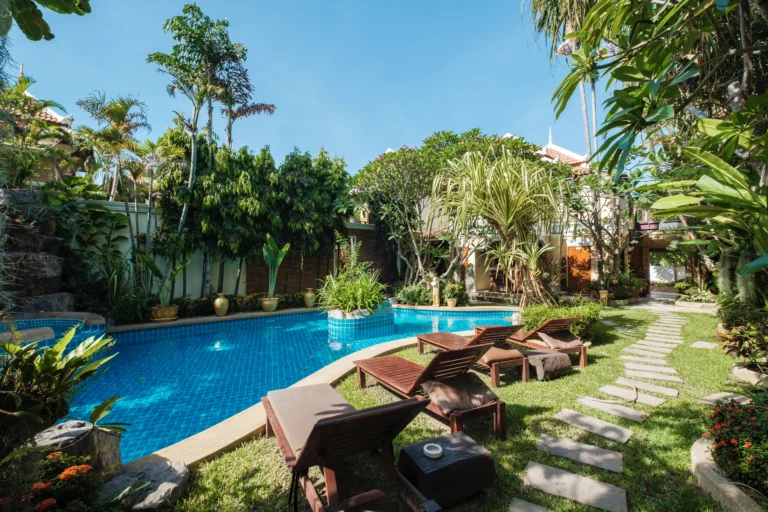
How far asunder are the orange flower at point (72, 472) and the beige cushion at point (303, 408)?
53.3 inches

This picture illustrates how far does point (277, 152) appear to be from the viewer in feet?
49.0

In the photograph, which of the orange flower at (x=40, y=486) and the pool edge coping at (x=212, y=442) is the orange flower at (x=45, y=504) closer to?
the orange flower at (x=40, y=486)

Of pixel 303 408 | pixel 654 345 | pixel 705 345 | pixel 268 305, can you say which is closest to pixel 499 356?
pixel 303 408

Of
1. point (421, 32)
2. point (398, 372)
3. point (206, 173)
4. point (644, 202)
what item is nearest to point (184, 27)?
point (206, 173)

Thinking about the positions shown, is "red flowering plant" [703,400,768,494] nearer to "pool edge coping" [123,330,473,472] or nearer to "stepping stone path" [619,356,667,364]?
"stepping stone path" [619,356,667,364]

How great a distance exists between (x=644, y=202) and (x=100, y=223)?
63.9 ft

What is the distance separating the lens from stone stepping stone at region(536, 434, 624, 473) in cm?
316

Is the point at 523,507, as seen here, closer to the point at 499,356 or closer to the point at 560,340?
the point at 499,356

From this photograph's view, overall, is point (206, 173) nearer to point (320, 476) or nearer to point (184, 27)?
point (184, 27)

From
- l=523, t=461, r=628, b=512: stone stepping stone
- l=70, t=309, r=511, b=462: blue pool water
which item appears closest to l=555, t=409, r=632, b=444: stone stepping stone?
l=523, t=461, r=628, b=512: stone stepping stone

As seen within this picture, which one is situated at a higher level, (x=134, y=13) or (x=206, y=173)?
(x=134, y=13)

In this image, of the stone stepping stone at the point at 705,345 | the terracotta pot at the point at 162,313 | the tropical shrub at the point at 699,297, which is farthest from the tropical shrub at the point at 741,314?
the terracotta pot at the point at 162,313

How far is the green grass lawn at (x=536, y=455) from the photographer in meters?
2.73

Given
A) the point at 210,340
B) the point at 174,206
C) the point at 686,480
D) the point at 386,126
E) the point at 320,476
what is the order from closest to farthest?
1. the point at 686,480
2. the point at 320,476
3. the point at 210,340
4. the point at 174,206
5. the point at 386,126
